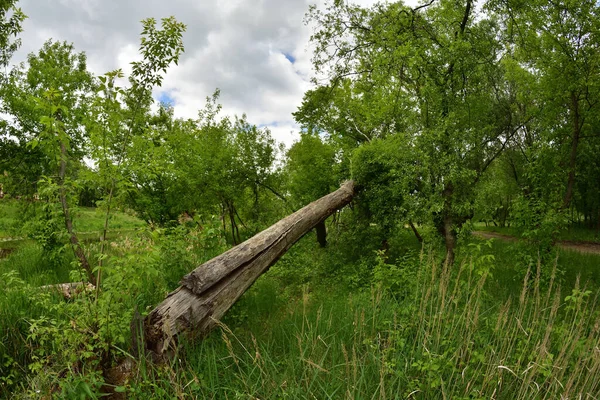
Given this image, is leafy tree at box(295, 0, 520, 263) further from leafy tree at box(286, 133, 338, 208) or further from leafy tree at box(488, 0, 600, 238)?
leafy tree at box(286, 133, 338, 208)

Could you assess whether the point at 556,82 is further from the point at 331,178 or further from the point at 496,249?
the point at 496,249

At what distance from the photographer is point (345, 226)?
10.7 meters

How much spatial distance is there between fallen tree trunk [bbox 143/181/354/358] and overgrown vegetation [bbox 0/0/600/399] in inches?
6.5

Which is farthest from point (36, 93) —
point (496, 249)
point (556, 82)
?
point (496, 249)

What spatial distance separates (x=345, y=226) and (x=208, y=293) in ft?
24.6

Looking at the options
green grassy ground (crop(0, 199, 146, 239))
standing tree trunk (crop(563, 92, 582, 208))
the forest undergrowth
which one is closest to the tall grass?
the forest undergrowth

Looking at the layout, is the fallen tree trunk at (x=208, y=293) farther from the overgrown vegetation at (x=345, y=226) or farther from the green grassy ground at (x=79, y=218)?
the green grassy ground at (x=79, y=218)

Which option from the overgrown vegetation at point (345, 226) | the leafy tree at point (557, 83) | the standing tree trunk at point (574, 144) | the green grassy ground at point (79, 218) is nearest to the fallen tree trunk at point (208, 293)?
the overgrown vegetation at point (345, 226)

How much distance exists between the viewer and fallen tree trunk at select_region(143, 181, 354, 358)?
3154 millimetres

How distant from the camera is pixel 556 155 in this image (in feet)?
24.0

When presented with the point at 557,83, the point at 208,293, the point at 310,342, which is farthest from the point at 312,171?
the point at 310,342

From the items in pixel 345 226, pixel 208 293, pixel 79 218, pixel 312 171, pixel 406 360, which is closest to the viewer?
pixel 406 360

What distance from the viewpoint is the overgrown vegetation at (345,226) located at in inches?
109

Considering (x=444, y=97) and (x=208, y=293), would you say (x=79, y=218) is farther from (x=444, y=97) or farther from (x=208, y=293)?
(x=444, y=97)
